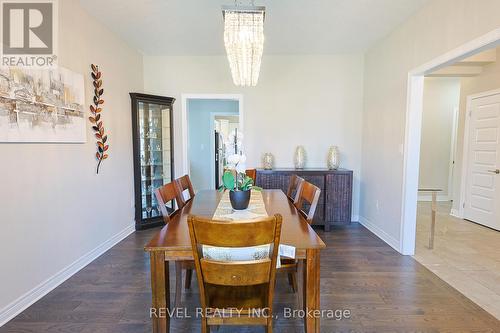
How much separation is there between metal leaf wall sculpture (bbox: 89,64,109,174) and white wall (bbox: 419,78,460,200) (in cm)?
616

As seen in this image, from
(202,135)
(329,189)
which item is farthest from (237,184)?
(202,135)

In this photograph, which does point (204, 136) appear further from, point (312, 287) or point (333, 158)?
point (312, 287)

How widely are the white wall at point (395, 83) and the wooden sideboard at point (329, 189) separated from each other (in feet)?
1.27

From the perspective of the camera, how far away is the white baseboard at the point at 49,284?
6.26 feet

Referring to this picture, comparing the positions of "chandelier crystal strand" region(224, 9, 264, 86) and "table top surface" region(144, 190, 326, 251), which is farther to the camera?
"chandelier crystal strand" region(224, 9, 264, 86)

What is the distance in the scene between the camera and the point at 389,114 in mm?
3400

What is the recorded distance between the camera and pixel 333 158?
402cm

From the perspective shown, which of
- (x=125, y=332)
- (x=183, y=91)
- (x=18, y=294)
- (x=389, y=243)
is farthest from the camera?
(x=183, y=91)

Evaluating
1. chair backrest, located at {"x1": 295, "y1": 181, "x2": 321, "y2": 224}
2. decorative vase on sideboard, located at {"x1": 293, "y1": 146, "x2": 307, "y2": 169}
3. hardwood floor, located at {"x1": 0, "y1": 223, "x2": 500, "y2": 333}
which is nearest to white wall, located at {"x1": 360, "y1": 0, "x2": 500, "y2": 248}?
hardwood floor, located at {"x1": 0, "y1": 223, "x2": 500, "y2": 333}

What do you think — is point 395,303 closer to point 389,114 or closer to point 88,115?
point 389,114

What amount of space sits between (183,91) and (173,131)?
0.67 meters

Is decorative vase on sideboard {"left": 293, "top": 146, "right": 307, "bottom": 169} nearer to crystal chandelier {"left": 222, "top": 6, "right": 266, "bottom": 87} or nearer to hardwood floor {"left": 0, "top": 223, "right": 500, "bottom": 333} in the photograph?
hardwood floor {"left": 0, "top": 223, "right": 500, "bottom": 333}

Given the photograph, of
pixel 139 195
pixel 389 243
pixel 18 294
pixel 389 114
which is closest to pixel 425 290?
pixel 389 243

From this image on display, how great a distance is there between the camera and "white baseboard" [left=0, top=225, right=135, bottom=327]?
1909mm
